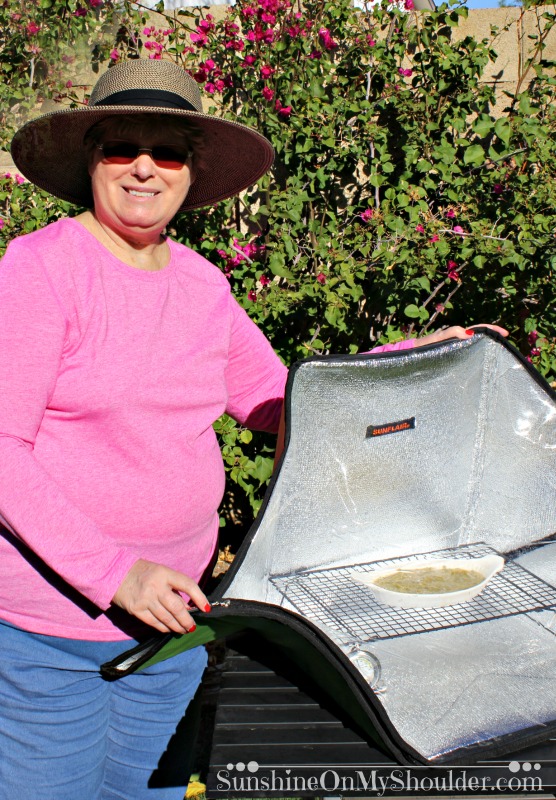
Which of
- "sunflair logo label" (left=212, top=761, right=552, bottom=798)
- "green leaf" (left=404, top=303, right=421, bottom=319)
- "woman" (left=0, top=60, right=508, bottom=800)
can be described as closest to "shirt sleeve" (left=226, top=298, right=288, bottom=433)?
"woman" (left=0, top=60, right=508, bottom=800)

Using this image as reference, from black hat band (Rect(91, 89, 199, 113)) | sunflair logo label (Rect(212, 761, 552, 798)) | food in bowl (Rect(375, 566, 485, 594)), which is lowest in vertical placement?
food in bowl (Rect(375, 566, 485, 594))

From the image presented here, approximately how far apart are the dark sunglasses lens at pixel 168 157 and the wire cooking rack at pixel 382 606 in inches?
34.6

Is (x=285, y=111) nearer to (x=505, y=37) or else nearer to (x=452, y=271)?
(x=452, y=271)

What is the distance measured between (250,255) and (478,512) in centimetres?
170

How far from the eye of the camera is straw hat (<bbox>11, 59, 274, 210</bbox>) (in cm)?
164

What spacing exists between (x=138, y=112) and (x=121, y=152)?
86 mm

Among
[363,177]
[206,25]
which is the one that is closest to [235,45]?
[206,25]

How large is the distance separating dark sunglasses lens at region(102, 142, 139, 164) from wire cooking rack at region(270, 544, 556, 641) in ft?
2.97

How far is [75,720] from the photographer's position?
1666mm

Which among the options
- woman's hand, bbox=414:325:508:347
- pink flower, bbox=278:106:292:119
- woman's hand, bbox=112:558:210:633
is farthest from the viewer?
pink flower, bbox=278:106:292:119

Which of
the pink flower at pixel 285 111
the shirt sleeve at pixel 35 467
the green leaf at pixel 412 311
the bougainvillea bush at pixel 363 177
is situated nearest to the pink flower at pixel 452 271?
the bougainvillea bush at pixel 363 177

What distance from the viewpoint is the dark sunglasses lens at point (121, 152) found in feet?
5.35

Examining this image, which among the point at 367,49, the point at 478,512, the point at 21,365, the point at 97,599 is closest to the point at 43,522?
the point at 97,599

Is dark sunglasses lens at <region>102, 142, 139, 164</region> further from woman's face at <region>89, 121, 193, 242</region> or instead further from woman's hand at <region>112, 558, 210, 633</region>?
woman's hand at <region>112, 558, 210, 633</region>
